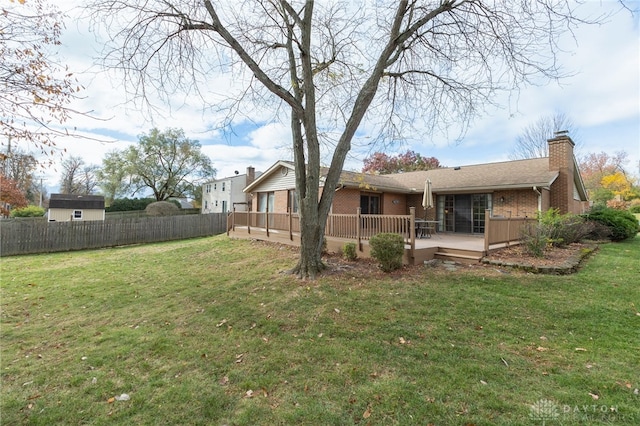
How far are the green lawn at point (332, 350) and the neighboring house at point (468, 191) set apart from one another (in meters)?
6.26

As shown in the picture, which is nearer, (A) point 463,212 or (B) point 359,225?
(B) point 359,225

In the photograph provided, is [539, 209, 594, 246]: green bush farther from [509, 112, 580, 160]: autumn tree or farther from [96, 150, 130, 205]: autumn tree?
[96, 150, 130, 205]: autumn tree

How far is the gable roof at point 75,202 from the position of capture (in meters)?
25.2

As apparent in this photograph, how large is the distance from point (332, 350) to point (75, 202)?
31722mm

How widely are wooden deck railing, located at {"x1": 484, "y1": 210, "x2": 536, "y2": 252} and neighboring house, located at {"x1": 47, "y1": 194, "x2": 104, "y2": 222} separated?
30903mm

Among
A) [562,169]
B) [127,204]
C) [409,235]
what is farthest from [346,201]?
[127,204]

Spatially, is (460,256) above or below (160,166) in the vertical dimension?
below

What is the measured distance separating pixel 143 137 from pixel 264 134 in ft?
95.2

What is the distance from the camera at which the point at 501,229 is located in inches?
346

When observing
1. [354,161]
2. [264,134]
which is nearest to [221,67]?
[264,134]

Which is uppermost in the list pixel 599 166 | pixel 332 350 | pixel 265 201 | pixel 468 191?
pixel 599 166

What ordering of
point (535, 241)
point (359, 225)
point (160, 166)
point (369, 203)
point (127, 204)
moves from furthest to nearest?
point (160, 166) < point (127, 204) < point (369, 203) < point (359, 225) < point (535, 241)

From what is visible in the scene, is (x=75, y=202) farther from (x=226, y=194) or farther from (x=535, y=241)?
(x=535, y=241)

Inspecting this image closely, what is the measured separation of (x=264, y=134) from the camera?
9594 millimetres
